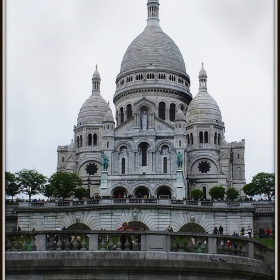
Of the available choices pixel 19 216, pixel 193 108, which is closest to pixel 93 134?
pixel 193 108

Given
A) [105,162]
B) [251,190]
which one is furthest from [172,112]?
[251,190]

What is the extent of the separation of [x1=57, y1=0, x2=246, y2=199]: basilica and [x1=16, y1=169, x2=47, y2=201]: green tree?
12015 mm

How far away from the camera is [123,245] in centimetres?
1352

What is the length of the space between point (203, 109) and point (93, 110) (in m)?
15.8

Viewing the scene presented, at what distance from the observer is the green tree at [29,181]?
78.9 metres

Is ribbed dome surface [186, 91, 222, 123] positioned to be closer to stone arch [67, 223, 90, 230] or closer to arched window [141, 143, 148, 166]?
arched window [141, 143, 148, 166]

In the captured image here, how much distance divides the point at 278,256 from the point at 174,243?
3973 millimetres

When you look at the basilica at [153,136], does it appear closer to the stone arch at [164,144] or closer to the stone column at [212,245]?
the stone arch at [164,144]

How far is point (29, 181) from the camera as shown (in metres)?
79.0

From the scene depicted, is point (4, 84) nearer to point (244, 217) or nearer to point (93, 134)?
point (244, 217)

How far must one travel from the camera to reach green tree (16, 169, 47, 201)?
78.9m

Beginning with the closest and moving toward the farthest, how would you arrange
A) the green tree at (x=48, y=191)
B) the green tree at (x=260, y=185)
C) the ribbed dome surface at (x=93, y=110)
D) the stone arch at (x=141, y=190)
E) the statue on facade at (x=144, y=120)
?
1. the green tree at (x=48, y=191)
2. the green tree at (x=260, y=185)
3. the stone arch at (x=141, y=190)
4. the statue on facade at (x=144, y=120)
5. the ribbed dome surface at (x=93, y=110)

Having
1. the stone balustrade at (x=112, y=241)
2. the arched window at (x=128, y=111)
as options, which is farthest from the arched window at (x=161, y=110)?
the stone balustrade at (x=112, y=241)

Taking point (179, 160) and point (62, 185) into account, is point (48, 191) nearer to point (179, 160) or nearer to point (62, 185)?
point (62, 185)
